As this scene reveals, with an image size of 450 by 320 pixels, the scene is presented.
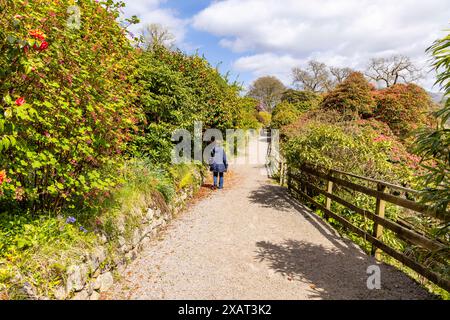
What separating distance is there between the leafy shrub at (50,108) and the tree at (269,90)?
2440 inches

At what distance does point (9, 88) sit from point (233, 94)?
52.6 feet

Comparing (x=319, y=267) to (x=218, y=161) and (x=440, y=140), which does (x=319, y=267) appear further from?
(x=218, y=161)

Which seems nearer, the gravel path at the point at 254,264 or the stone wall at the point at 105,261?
the stone wall at the point at 105,261

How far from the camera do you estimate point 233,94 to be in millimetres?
18281

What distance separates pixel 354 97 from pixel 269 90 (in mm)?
50876

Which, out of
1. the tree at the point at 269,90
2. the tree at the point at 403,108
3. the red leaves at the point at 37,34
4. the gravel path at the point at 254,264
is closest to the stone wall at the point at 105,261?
the gravel path at the point at 254,264

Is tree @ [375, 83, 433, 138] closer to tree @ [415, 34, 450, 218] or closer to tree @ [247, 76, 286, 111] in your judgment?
tree @ [415, 34, 450, 218]

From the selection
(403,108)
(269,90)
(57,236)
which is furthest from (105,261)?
(269,90)

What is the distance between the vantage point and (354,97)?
16.1 meters

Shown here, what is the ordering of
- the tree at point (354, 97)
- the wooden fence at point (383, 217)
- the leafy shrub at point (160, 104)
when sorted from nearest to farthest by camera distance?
1. the wooden fence at point (383, 217)
2. the leafy shrub at point (160, 104)
3. the tree at point (354, 97)

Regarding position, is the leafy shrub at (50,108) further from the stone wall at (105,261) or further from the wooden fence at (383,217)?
the wooden fence at (383,217)

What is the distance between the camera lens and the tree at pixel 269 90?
2527 inches
